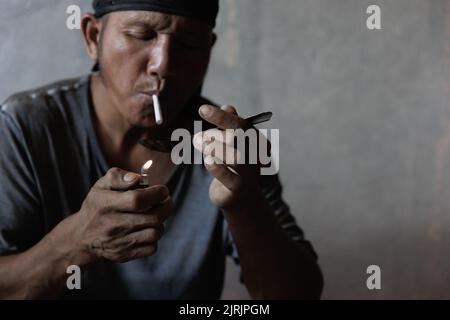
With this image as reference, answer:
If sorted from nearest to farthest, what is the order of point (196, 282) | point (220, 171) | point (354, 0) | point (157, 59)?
point (220, 171), point (157, 59), point (196, 282), point (354, 0)

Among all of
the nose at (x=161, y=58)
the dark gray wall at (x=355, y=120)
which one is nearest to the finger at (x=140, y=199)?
the nose at (x=161, y=58)

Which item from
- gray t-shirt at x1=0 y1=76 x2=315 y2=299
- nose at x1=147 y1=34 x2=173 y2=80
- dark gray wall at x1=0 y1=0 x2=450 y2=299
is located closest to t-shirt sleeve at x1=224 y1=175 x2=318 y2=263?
gray t-shirt at x1=0 y1=76 x2=315 y2=299

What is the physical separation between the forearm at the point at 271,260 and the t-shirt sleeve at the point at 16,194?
302mm

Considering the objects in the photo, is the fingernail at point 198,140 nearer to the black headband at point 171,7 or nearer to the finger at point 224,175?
the finger at point 224,175

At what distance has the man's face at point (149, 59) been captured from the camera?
2.53 ft

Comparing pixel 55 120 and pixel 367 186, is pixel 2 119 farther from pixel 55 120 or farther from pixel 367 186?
pixel 367 186

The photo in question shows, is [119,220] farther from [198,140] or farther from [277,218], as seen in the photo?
[277,218]

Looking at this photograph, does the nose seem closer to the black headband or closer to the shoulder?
the black headband

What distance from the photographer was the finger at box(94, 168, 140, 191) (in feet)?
2.05

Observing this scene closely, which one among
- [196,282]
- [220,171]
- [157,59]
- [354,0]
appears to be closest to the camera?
[220,171]

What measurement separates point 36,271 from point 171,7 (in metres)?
0.41

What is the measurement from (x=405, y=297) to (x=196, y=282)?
1.49 ft
